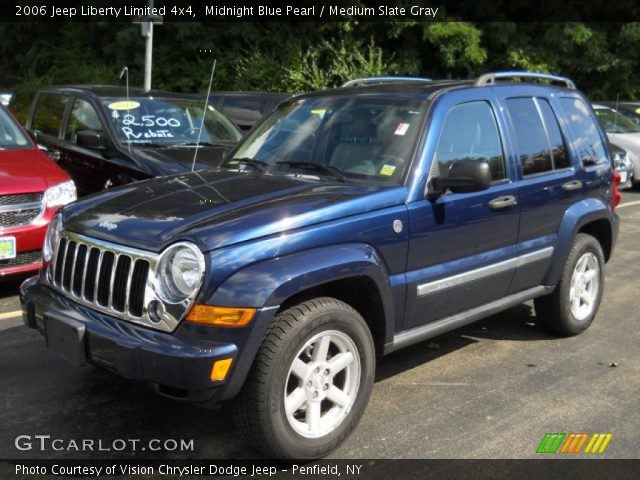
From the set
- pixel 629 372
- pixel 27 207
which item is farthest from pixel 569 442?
pixel 27 207

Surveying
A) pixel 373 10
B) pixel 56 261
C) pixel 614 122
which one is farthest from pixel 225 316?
pixel 373 10

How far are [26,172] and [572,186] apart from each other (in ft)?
14.4

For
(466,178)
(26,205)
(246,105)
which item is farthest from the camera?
(246,105)

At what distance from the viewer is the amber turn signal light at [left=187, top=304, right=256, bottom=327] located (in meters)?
3.23

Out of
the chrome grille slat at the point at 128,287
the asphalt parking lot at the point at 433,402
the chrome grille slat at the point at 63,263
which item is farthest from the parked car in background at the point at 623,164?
the chrome grille slat at the point at 128,287

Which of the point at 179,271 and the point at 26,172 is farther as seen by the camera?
the point at 26,172

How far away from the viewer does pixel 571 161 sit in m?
5.29

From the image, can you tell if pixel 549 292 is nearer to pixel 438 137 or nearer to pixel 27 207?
pixel 438 137

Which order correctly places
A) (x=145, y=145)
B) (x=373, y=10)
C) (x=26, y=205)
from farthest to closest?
(x=373, y=10), (x=145, y=145), (x=26, y=205)

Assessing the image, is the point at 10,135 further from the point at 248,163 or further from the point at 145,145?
the point at 248,163

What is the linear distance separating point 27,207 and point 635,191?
1150cm

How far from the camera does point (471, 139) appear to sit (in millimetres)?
4559

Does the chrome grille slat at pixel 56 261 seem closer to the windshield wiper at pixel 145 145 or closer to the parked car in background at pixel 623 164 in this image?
the windshield wiper at pixel 145 145

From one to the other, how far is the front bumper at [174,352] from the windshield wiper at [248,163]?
1462 millimetres
